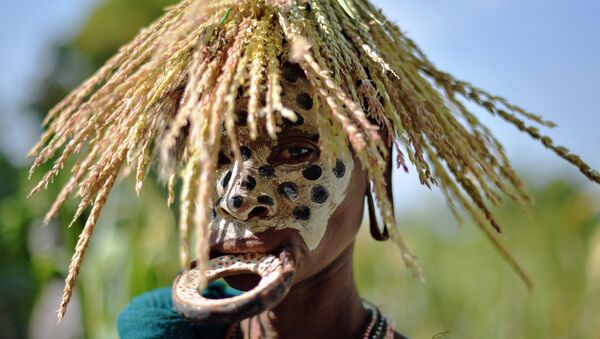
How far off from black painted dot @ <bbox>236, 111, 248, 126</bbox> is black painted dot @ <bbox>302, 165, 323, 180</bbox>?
7.1 inches

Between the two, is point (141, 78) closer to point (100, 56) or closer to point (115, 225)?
point (115, 225)

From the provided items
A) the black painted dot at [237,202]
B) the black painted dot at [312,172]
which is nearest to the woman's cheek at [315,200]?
the black painted dot at [312,172]

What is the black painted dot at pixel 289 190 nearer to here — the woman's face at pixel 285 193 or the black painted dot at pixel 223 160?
the woman's face at pixel 285 193

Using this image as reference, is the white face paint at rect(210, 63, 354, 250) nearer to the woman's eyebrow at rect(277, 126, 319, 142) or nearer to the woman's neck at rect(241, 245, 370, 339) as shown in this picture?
the woman's eyebrow at rect(277, 126, 319, 142)

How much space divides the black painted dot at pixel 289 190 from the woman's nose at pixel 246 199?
34mm

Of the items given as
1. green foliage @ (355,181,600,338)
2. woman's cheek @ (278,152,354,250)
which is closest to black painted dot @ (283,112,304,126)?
woman's cheek @ (278,152,354,250)

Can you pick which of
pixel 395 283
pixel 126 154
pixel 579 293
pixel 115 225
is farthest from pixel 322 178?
pixel 579 293

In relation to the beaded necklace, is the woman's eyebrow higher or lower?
higher

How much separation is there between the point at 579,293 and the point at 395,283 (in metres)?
1.18

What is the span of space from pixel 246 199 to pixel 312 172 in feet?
0.60

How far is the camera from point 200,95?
1.72 metres

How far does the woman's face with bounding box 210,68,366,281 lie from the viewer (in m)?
1.74

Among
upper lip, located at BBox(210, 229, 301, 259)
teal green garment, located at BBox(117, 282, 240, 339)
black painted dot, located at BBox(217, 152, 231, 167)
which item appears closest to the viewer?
upper lip, located at BBox(210, 229, 301, 259)

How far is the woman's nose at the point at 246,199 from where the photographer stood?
1732mm
